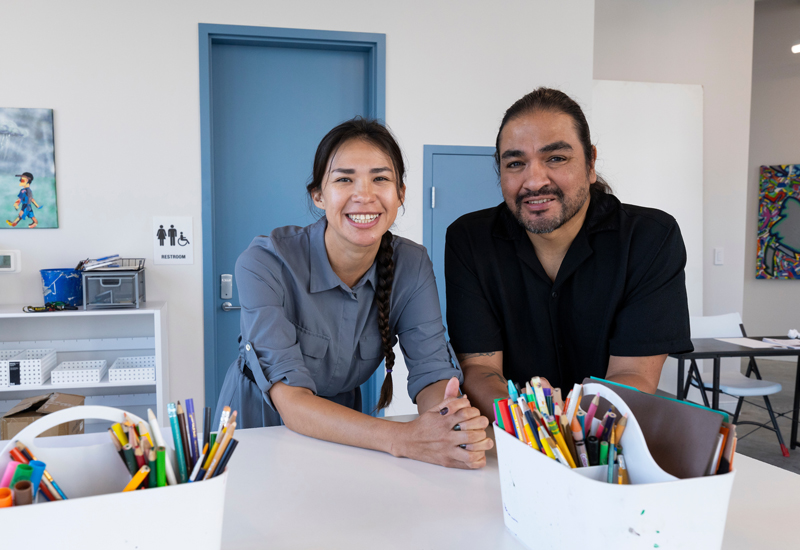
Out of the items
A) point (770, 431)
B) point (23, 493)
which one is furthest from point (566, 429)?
point (770, 431)

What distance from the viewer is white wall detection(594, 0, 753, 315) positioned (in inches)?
171

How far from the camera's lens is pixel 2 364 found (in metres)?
2.51

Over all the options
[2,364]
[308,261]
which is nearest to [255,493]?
[308,261]

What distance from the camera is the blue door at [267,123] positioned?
2.96 meters

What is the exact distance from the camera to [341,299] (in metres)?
1.40

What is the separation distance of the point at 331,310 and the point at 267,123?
6.50 ft

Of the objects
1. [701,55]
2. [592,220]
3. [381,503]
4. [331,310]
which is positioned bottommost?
[381,503]

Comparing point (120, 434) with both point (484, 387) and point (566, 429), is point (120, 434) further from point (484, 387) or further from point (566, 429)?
point (484, 387)

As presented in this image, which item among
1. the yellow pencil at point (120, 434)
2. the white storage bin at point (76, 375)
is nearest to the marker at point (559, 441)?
the yellow pencil at point (120, 434)

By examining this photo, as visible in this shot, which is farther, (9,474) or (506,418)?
(506,418)

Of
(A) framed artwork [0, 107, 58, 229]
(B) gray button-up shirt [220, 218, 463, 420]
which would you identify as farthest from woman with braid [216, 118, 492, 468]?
(A) framed artwork [0, 107, 58, 229]

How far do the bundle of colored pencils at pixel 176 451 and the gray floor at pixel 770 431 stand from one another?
344cm

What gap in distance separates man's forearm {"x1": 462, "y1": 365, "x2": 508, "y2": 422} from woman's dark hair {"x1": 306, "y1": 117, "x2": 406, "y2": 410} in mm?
215

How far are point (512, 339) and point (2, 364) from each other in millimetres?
2405
